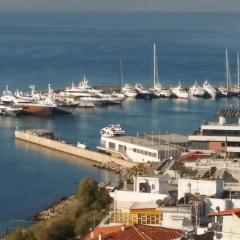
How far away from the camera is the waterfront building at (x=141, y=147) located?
13578mm

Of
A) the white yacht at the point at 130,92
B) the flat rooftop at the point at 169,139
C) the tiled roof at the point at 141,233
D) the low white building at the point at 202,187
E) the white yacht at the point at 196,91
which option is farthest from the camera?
the white yacht at the point at 196,91

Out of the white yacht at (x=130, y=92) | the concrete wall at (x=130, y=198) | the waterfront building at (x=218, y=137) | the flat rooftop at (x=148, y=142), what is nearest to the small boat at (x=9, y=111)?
the white yacht at (x=130, y=92)

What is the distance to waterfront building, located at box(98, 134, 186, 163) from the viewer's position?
13578mm

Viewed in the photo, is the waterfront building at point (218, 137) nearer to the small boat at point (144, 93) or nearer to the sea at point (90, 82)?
the sea at point (90, 82)

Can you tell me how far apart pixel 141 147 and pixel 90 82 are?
566 inches

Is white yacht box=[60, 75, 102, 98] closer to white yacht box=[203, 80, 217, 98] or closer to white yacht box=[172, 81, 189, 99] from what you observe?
white yacht box=[172, 81, 189, 99]

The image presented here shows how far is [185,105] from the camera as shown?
74.7 ft

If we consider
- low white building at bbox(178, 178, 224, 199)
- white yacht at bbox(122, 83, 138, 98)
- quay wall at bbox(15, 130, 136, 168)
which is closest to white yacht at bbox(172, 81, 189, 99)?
white yacht at bbox(122, 83, 138, 98)

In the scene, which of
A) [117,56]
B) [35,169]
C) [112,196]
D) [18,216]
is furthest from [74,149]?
[117,56]

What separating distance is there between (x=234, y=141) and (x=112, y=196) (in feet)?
14.9

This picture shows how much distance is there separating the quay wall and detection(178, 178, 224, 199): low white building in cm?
667

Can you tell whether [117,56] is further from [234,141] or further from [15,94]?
[234,141]

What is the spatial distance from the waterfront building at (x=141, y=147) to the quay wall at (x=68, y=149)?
27 centimetres

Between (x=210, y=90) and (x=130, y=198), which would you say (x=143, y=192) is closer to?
(x=130, y=198)
